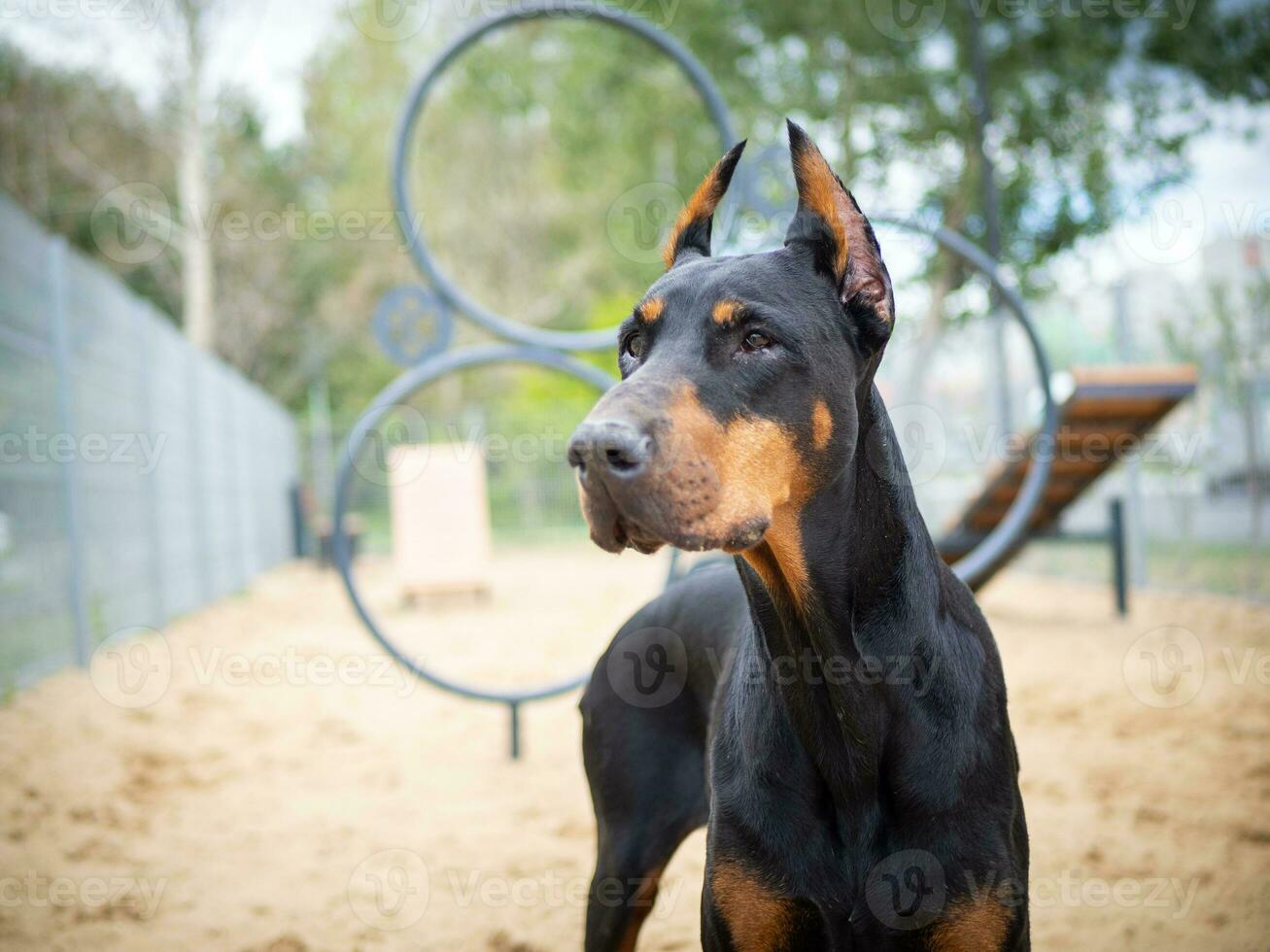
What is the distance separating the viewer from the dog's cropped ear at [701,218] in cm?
241

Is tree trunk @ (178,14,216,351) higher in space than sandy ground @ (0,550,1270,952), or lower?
higher

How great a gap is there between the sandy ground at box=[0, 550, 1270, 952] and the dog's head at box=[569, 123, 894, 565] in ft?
7.17

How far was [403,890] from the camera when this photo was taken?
3893mm

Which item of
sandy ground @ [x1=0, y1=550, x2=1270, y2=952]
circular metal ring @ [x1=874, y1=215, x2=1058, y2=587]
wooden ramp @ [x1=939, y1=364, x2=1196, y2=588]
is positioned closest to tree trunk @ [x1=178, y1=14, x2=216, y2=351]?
sandy ground @ [x1=0, y1=550, x2=1270, y2=952]

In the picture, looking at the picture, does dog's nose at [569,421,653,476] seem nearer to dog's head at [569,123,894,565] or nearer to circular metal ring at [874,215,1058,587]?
dog's head at [569,123,894,565]

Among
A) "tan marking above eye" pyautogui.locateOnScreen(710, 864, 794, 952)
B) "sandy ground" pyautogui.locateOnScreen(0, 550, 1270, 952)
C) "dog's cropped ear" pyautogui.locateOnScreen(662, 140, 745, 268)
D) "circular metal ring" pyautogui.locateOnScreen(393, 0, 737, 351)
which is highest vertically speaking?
"circular metal ring" pyautogui.locateOnScreen(393, 0, 737, 351)

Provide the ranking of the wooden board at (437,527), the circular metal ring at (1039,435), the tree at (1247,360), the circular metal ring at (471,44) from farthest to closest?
the wooden board at (437,527), the tree at (1247,360), the circular metal ring at (1039,435), the circular metal ring at (471,44)

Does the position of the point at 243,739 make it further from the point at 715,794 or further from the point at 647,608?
the point at 715,794

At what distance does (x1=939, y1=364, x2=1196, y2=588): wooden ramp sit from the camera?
742cm

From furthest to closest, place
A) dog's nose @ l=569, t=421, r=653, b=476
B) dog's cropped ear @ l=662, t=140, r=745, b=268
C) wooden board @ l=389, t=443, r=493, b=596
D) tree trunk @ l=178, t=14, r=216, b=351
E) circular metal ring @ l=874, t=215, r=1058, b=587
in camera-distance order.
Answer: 1. tree trunk @ l=178, t=14, r=216, b=351
2. wooden board @ l=389, t=443, r=493, b=596
3. circular metal ring @ l=874, t=215, r=1058, b=587
4. dog's cropped ear @ l=662, t=140, r=745, b=268
5. dog's nose @ l=569, t=421, r=653, b=476

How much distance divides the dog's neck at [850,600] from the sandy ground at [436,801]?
67.6 inches

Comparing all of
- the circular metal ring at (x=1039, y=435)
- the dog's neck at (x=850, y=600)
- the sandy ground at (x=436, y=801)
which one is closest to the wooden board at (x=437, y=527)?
the sandy ground at (x=436, y=801)

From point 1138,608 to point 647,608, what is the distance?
8136 mm

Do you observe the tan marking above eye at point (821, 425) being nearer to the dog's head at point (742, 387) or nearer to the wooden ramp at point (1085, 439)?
the dog's head at point (742, 387)
